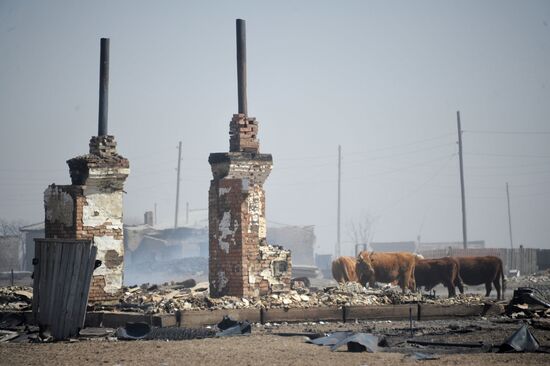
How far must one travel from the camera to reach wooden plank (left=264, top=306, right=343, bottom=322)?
15016 millimetres

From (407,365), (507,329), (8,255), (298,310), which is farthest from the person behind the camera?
(8,255)

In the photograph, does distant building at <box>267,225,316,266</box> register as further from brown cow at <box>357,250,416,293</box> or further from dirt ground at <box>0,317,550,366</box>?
dirt ground at <box>0,317,550,366</box>

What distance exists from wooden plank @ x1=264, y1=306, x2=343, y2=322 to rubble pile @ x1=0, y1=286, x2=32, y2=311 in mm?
5479

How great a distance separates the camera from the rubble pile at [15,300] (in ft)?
54.1

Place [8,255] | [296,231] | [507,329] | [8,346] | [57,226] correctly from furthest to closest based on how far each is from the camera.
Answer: [296,231] < [8,255] < [57,226] < [507,329] < [8,346]

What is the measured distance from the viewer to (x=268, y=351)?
1077cm

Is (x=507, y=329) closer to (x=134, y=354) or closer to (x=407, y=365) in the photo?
(x=407, y=365)

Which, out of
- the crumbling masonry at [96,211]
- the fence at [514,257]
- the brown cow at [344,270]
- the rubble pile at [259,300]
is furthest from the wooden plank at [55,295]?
the fence at [514,257]

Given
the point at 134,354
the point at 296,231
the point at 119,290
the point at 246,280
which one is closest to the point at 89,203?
the point at 119,290

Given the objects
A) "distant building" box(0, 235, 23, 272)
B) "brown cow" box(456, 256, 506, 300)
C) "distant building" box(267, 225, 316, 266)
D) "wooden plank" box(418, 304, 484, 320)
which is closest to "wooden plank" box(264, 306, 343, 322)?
"wooden plank" box(418, 304, 484, 320)

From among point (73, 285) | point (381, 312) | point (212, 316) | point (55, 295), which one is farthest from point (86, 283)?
point (381, 312)

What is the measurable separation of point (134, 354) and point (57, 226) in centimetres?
643

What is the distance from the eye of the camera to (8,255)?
176 ft

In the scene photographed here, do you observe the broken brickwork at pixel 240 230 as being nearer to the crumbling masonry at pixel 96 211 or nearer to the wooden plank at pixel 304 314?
the wooden plank at pixel 304 314
